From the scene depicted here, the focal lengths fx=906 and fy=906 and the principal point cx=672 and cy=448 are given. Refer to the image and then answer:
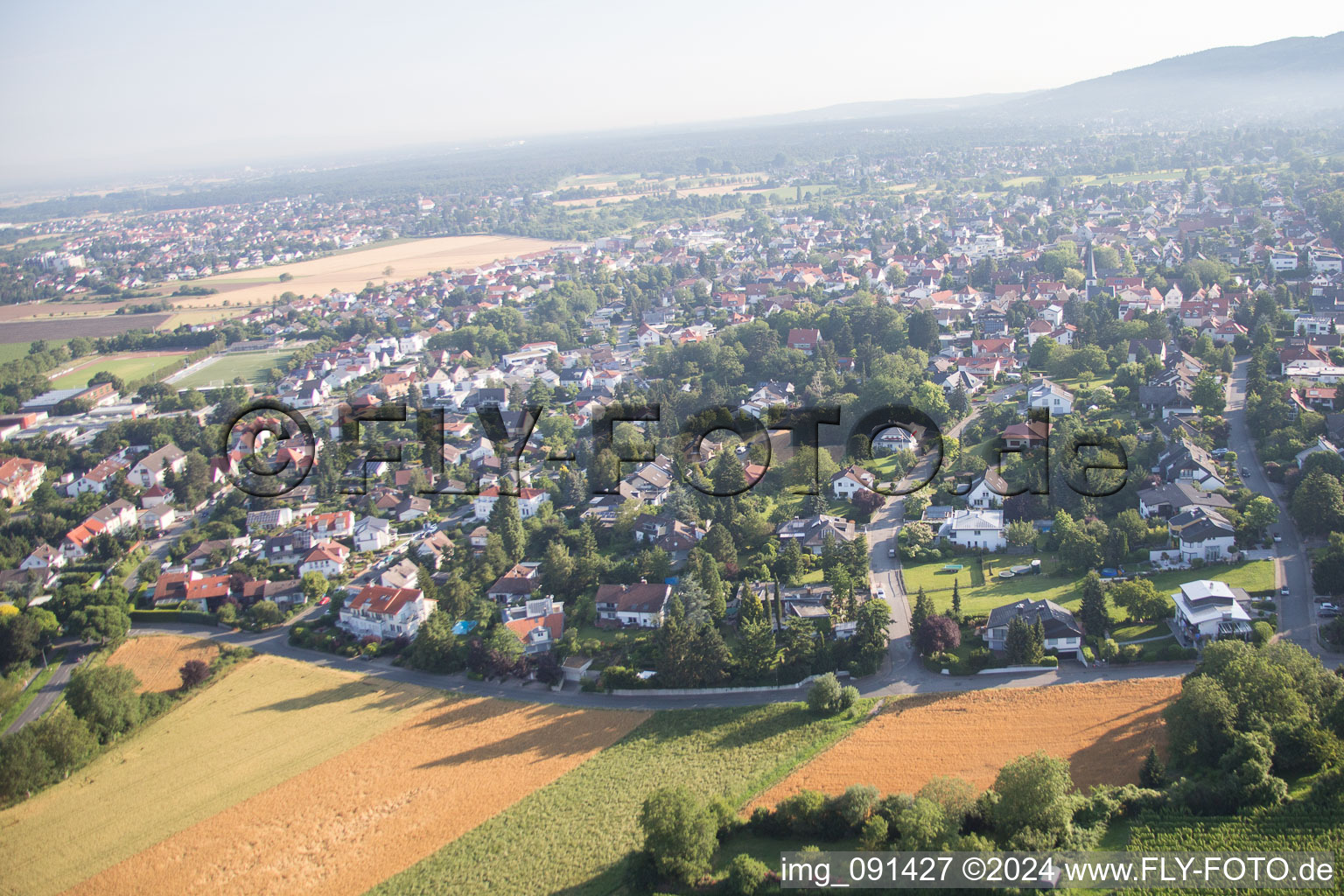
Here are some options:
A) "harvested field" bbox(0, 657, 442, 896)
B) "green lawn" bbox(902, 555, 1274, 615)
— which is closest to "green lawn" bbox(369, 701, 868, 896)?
"harvested field" bbox(0, 657, 442, 896)

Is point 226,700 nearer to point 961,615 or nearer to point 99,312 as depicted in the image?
point 961,615

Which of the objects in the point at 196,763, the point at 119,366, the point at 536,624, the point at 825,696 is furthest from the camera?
the point at 119,366

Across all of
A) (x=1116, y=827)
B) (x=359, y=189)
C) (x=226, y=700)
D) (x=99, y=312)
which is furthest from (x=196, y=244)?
(x=1116, y=827)

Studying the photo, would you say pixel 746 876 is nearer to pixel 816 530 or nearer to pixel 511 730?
pixel 511 730

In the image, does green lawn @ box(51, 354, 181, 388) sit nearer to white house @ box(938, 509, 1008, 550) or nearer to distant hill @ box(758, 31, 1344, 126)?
white house @ box(938, 509, 1008, 550)

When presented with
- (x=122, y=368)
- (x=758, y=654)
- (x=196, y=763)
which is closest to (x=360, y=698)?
(x=196, y=763)
